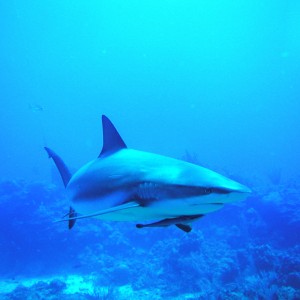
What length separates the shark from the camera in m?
2.20

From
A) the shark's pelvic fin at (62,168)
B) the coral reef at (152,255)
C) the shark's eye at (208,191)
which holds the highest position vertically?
the shark's eye at (208,191)

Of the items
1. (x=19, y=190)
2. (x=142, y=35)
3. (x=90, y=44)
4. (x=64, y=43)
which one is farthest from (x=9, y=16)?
(x=19, y=190)

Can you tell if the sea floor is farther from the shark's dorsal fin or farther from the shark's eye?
the shark's eye

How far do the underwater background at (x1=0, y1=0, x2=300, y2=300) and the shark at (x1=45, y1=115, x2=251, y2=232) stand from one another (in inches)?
267

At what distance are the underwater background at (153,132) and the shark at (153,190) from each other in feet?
22.3

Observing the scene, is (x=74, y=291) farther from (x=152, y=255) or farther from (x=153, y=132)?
(x=153, y=132)

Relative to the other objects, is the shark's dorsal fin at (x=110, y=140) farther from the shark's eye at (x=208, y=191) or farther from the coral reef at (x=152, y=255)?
the coral reef at (x=152, y=255)

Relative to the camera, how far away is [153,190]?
8.00 ft

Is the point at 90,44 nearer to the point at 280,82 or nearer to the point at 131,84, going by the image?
the point at 131,84

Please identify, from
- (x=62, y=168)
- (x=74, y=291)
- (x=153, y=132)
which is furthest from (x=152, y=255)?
(x=153, y=132)

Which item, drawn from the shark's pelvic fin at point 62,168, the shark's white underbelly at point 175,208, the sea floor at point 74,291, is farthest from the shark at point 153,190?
the sea floor at point 74,291

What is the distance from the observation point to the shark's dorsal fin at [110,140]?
382cm

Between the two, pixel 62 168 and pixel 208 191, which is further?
pixel 62 168

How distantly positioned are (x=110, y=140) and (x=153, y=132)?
547 ft
